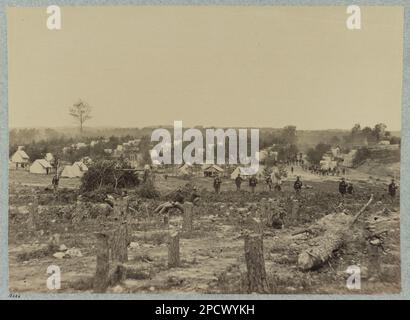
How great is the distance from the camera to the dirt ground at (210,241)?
565cm

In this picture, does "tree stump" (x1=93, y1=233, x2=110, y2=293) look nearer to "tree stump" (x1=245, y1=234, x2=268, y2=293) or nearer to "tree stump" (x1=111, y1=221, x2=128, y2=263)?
"tree stump" (x1=111, y1=221, x2=128, y2=263)

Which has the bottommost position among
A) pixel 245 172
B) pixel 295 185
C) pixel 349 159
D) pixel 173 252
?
pixel 173 252

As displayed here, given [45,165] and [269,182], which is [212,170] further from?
[45,165]

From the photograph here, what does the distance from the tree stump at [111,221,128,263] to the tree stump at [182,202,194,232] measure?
2.01 feet

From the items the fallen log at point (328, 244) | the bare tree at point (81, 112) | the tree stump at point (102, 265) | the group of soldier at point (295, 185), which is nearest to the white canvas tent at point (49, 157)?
the bare tree at point (81, 112)

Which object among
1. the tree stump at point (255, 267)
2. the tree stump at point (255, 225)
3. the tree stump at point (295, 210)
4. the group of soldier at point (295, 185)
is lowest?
the tree stump at point (255, 267)

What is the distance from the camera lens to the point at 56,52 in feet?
19.1

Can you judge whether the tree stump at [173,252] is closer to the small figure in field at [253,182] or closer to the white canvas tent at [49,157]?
the small figure in field at [253,182]

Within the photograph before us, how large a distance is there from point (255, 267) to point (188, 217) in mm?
855

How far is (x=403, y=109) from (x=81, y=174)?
344cm

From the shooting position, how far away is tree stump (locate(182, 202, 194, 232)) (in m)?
5.77

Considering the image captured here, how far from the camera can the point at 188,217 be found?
19.0 feet

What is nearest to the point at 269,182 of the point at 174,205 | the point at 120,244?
the point at 174,205

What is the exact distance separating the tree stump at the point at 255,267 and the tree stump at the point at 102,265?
55.8 inches
